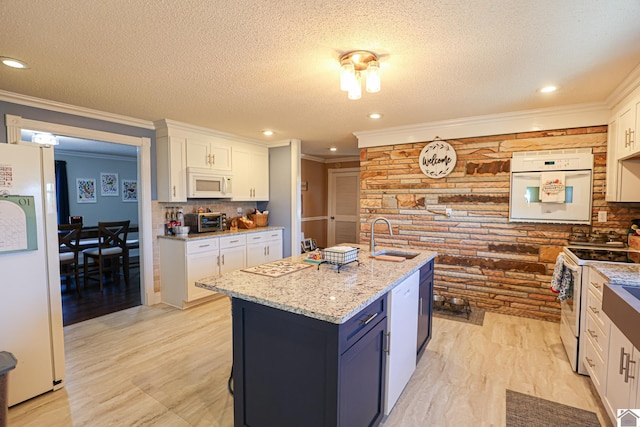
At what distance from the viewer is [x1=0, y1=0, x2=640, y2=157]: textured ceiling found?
1595 millimetres

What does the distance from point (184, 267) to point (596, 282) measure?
3841 millimetres

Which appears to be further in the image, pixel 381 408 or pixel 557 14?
pixel 381 408

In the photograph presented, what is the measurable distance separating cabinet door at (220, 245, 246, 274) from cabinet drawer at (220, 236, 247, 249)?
0.04 metres

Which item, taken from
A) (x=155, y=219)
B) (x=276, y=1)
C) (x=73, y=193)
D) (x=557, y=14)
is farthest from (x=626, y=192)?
(x=73, y=193)

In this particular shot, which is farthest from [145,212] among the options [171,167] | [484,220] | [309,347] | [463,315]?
[484,220]

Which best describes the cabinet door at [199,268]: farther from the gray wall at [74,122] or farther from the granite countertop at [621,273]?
the granite countertop at [621,273]

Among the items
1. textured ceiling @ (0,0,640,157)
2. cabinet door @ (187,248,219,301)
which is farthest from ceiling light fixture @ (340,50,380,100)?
cabinet door @ (187,248,219,301)

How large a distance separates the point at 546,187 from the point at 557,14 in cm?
219

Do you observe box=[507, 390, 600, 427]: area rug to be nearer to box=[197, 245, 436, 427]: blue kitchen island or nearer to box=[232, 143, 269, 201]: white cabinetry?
box=[197, 245, 436, 427]: blue kitchen island

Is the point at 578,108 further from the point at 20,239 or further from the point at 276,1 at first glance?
the point at 20,239

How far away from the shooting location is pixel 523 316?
355cm

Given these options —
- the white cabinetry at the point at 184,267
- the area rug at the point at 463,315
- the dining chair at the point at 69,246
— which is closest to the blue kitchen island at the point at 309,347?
the area rug at the point at 463,315

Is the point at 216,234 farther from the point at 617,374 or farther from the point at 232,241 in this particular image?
the point at 617,374

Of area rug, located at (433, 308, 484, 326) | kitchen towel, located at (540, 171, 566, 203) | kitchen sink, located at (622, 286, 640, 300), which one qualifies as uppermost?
kitchen towel, located at (540, 171, 566, 203)
